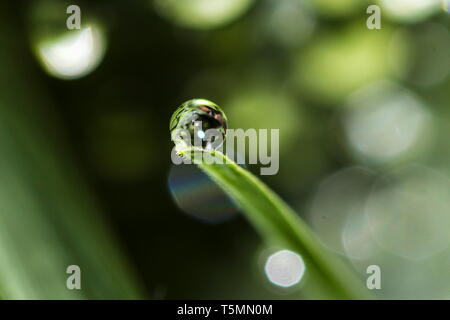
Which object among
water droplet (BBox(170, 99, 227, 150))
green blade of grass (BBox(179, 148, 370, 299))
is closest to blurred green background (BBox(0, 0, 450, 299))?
water droplet (BBox(170, 99, 227, 150))

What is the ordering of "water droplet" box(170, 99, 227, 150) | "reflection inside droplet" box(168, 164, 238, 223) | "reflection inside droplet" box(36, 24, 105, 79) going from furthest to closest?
"reflection inside droplet" box(168, 164, 238, 223) < "reflection inside droplet" box(36, 24, 105, 79) < "water droplet" box(170, 99, 227, 150)

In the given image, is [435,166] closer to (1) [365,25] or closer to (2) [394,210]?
(2) [394,210]

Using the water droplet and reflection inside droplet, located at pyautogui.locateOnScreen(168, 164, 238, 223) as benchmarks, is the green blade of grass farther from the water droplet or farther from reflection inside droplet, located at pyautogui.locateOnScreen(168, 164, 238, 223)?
reflection inside droplet, located at pyautogui.locateOnScreen(168, 164, 238, 223)

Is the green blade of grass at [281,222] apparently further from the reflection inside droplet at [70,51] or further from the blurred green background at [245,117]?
the reflection inside droplet at [70,51]

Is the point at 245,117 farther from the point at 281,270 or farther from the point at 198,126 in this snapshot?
the point at 198,126

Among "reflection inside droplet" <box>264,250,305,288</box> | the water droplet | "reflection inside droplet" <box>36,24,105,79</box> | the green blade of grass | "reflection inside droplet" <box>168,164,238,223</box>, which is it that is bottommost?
the green blade of grass

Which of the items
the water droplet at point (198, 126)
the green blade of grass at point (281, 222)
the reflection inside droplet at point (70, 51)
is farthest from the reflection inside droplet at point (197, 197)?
the green blade of grass at point (281, 222)

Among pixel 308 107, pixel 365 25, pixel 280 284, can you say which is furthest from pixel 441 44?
pixel 280 284
